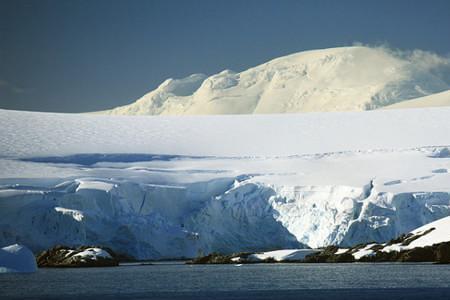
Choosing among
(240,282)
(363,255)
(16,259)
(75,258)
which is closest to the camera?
(240,282)

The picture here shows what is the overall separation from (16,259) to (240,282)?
13010 mm

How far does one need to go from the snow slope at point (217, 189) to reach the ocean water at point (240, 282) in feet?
16.1

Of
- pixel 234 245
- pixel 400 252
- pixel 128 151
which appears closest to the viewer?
pixel 400 252

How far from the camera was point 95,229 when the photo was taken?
55.0 meters

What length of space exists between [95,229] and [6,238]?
5311 millimetres

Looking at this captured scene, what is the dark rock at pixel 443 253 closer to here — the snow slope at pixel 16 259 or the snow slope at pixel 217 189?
the snow slope at pixel 217 189

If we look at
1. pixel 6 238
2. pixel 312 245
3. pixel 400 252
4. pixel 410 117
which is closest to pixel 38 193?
pixel 6 238

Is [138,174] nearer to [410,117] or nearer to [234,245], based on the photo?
[234,245]

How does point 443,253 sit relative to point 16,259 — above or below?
above

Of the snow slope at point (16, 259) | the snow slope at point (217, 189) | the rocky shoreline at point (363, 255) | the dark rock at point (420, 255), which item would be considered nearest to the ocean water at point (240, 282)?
the snow slope at point (16, 259)

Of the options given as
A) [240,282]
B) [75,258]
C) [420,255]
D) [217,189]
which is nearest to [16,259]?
[75,258]

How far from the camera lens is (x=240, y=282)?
3925cm

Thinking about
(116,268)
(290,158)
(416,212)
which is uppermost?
(290,158)

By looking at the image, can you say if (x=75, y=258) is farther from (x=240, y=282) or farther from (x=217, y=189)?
(x=240, y=282)
